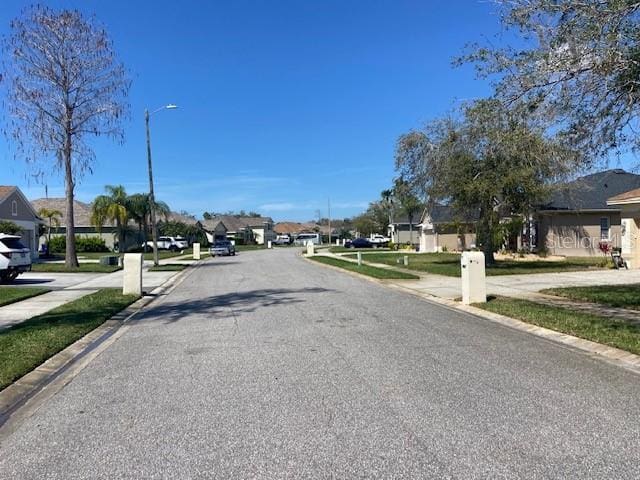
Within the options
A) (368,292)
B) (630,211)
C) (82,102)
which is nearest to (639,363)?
(368,292)

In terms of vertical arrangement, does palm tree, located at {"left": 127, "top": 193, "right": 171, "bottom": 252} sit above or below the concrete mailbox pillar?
above

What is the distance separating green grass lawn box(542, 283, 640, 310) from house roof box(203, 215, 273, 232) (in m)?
86.7

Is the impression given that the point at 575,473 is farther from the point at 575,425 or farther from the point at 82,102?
the point at 82,102

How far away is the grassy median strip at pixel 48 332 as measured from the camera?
26.7ft

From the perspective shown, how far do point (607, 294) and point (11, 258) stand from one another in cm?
1937

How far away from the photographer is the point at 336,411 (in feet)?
19.0

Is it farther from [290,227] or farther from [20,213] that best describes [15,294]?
[290,227]

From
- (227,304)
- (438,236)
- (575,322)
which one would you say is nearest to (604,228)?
(438,236)

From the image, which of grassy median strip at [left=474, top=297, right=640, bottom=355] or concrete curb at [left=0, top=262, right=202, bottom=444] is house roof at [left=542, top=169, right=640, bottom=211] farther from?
concrete curb at [left=0, top=262, right=202, bottom=444]

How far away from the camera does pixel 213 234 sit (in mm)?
98875

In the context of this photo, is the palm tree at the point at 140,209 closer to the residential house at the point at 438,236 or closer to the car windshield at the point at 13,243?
the residential house at the point at 438,236

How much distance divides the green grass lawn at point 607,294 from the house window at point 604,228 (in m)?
19.5

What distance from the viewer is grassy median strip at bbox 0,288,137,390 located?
8.14m

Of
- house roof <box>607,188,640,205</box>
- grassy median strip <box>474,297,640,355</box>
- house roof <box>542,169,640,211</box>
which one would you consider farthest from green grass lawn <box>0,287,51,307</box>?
house roof <box>542,169,640,211</box>
